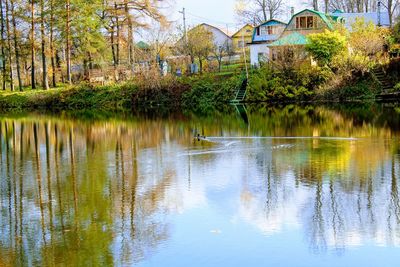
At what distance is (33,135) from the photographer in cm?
3306

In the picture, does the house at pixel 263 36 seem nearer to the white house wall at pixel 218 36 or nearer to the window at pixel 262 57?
the window at pixel 262 57

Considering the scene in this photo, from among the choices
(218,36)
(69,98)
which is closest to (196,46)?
(69,98)

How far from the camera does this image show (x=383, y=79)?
50.1 metres

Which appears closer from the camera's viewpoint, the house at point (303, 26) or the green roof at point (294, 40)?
the green roof at point (294, 40)

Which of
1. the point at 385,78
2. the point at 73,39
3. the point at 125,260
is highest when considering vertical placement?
the point at 73,39

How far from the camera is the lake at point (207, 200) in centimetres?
1106

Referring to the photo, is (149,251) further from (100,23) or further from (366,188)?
(100,23)

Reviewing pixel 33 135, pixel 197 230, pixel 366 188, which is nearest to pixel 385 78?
pixel 33 135

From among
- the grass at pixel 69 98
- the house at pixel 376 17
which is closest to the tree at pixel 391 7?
the house at pixel 376 17

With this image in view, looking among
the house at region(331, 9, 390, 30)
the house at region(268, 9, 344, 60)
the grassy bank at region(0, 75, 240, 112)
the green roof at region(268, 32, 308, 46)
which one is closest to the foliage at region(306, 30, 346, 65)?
the green roof at region(268, 32, 308, 46)

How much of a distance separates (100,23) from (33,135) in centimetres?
3055

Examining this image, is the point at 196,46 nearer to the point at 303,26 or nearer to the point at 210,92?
the point at 303,26

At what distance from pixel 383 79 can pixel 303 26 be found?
1403 cm

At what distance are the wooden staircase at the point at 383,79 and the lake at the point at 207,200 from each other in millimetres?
22627
